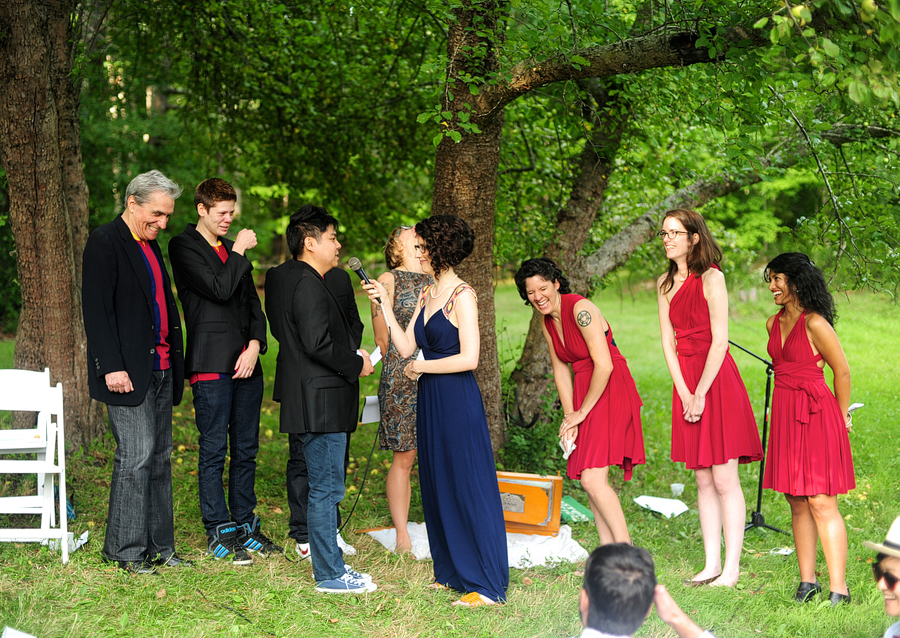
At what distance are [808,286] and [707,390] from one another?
29.9 inches

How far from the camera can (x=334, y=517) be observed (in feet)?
13.1

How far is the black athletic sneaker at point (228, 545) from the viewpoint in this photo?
14.5 ft

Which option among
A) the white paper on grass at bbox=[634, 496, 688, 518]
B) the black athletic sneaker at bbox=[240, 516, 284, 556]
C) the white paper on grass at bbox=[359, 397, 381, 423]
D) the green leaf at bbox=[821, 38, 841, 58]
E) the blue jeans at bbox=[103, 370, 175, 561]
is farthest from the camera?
the white paper on grass at bbox=[634, 496, 688, 518]

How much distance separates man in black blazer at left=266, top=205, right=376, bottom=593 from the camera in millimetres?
3895

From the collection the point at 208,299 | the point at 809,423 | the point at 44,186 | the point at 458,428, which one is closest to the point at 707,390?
the point at 809,423

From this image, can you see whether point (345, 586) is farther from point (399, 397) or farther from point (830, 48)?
point (830, 48)

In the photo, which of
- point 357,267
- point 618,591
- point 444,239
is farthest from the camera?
point 444,239

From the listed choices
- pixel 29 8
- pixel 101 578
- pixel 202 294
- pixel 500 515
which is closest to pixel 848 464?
pixel 500 515

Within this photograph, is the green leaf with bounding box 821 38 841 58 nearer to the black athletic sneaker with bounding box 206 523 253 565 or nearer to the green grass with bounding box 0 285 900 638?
the green grass with bounding box 0 285 900 638

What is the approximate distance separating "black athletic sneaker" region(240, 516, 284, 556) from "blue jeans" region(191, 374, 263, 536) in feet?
0.17

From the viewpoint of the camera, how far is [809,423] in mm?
3986

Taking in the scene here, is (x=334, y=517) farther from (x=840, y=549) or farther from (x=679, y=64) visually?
(x=679, y=64)

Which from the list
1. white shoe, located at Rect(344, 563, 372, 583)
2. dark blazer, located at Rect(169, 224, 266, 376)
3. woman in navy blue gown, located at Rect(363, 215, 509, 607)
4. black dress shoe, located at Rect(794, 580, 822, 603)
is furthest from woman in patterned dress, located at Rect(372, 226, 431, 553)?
black dress shoe, located at Rect(794, 580, 822, 603)

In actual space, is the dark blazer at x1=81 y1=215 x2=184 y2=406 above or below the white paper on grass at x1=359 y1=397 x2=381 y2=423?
above
